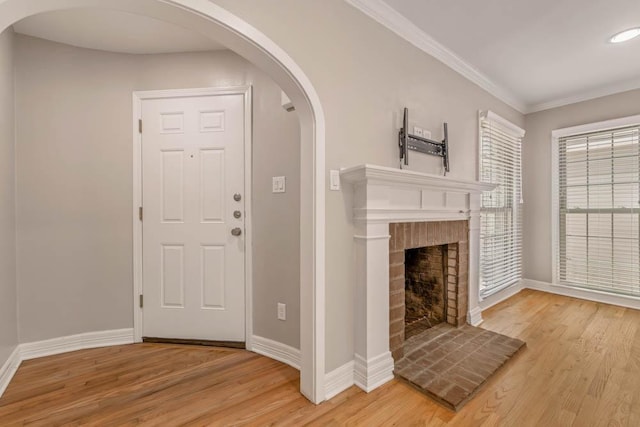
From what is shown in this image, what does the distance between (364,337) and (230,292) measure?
3.89 ft

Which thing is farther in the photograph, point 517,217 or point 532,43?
point 517,217

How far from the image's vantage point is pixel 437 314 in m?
2.71

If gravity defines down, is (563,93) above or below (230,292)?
above

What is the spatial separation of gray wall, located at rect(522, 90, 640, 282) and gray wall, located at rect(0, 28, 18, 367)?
17.6ft

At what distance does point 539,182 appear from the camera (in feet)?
12.8

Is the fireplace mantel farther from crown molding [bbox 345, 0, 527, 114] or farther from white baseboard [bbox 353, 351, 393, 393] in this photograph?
crown molding [bbox 345, 0, 527, 114]

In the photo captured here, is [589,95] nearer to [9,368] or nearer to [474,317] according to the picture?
[474,317]

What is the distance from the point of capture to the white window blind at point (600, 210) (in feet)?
10.6

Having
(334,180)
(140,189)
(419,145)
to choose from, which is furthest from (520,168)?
(140,189)

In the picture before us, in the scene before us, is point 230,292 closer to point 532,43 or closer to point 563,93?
point 532,43

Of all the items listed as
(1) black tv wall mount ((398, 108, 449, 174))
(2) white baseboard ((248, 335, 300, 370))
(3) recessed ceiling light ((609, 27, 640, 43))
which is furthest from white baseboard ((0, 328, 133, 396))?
(3) recessed ceiling light ((609, 27, 640, 43))

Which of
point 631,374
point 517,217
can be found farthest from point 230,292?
point 517,217

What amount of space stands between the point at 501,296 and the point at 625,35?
273cm

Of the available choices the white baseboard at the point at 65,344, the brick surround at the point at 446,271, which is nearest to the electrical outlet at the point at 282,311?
the brick surround at the point at 446,271
